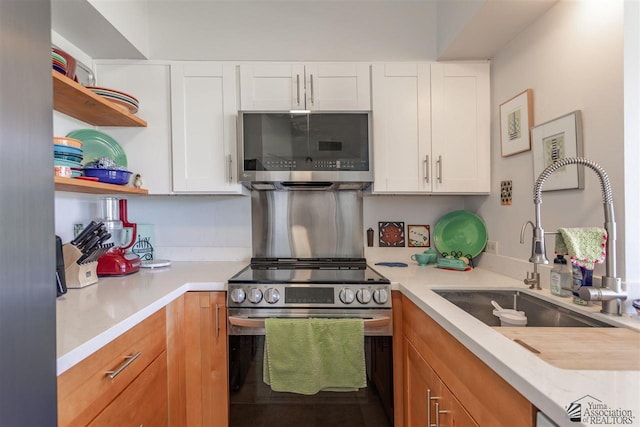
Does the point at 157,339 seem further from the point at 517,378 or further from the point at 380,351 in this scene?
the point at 517,378

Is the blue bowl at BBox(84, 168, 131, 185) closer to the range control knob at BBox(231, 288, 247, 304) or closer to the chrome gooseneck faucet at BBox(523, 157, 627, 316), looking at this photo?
the range control knob at BBox(231, 288, 247, 304)

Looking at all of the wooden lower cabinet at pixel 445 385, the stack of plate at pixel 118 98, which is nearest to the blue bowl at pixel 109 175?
the stack of plate at pixel 118 98

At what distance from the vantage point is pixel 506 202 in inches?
70.0

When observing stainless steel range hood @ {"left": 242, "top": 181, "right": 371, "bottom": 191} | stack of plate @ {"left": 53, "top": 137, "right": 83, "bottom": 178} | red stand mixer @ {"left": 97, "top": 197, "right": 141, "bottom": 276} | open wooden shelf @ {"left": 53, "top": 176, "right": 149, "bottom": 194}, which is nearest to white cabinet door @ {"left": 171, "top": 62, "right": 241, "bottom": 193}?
stainless steel range hood @ {"left": 242, "top": 181, "right": 371, "bottom": 191}

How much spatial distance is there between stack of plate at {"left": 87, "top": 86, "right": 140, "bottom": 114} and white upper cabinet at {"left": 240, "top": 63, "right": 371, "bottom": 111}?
0.60 metres

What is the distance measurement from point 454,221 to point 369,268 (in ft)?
2.32

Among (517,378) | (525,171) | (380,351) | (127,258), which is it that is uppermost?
(525,171)

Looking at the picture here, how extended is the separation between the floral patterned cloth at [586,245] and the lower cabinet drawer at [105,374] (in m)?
1.55

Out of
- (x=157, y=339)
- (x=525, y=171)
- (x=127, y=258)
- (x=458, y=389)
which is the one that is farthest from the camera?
(x=127, y=258)

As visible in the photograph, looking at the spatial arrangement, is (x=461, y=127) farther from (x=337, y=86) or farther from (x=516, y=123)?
(x=337, y=86)

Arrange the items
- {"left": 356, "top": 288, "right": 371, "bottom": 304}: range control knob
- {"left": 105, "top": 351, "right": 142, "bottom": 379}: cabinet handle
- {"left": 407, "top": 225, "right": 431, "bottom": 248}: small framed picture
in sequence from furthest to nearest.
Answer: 1. {"left": 407, "top": 225, "right": 431, "bottom": 248}: small framed picture
2. {"left": 356, "top": 288, "right": 371, "bottom": 304}: range control knob
3. {"left": 105, "top": 351, "right": 142, "bottom": 379}: cabinet handle

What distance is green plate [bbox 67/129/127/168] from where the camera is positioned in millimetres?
1826

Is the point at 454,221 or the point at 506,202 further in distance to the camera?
the point at 454,221

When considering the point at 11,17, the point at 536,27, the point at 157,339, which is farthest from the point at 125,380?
the point at 536,27
